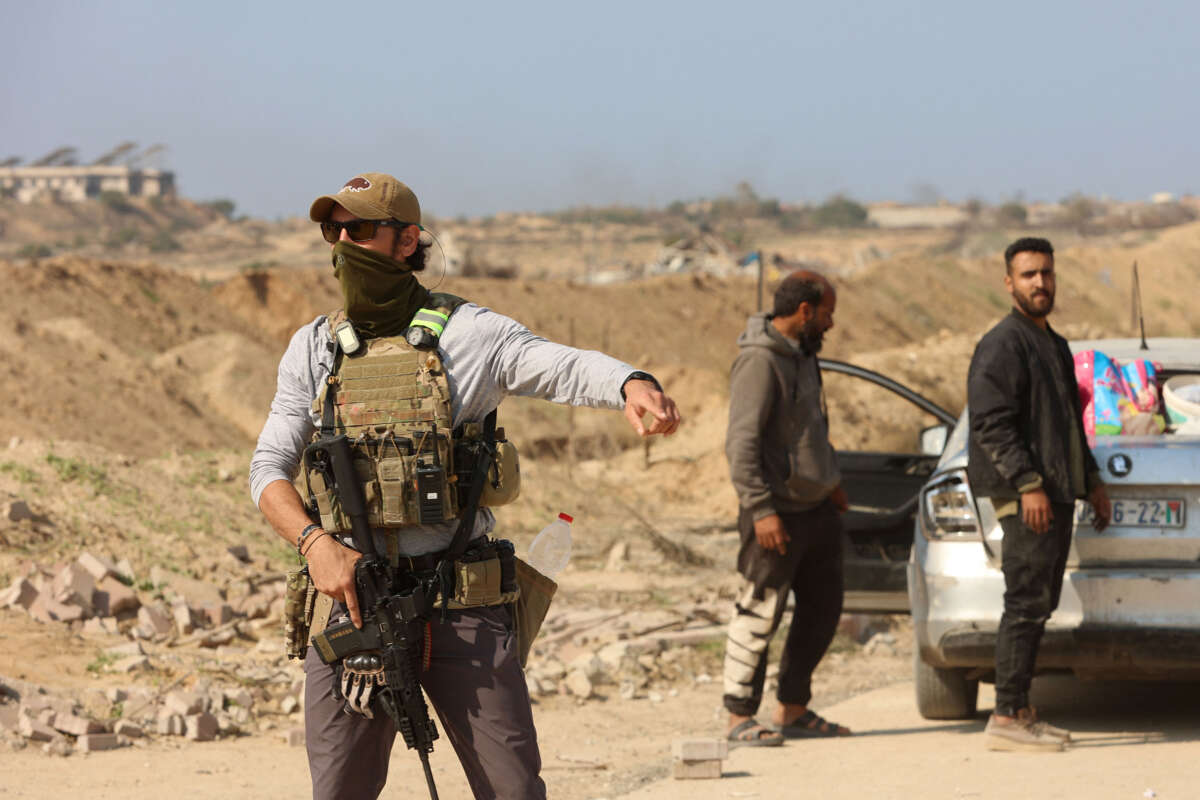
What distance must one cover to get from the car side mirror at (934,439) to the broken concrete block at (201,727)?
361 cm

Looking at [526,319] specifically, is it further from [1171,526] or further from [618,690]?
[1171,526]

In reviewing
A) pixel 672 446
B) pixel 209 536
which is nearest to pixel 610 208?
pixel 672 446

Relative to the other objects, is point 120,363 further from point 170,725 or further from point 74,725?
point 74,725

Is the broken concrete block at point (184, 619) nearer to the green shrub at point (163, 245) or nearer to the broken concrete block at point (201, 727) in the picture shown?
the broken concrete block at point (201, 727)

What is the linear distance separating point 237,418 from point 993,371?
16690 mm

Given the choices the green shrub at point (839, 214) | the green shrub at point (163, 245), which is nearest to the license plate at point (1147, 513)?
the green shrub at point (163, 245)

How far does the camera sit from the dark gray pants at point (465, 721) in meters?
3.30

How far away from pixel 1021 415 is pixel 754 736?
5.75 feet

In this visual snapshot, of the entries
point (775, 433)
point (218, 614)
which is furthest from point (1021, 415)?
point (218, 614)

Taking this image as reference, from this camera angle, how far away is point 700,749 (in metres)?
5.67

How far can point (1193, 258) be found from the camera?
52.5 metres

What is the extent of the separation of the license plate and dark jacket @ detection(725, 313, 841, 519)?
3.59ft

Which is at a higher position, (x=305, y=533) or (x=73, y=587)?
(x=305, y=533)

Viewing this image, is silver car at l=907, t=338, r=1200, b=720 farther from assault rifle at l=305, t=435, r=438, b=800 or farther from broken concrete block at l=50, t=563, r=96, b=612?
broken concrete block at l=50, t=563, r=96, b=612
